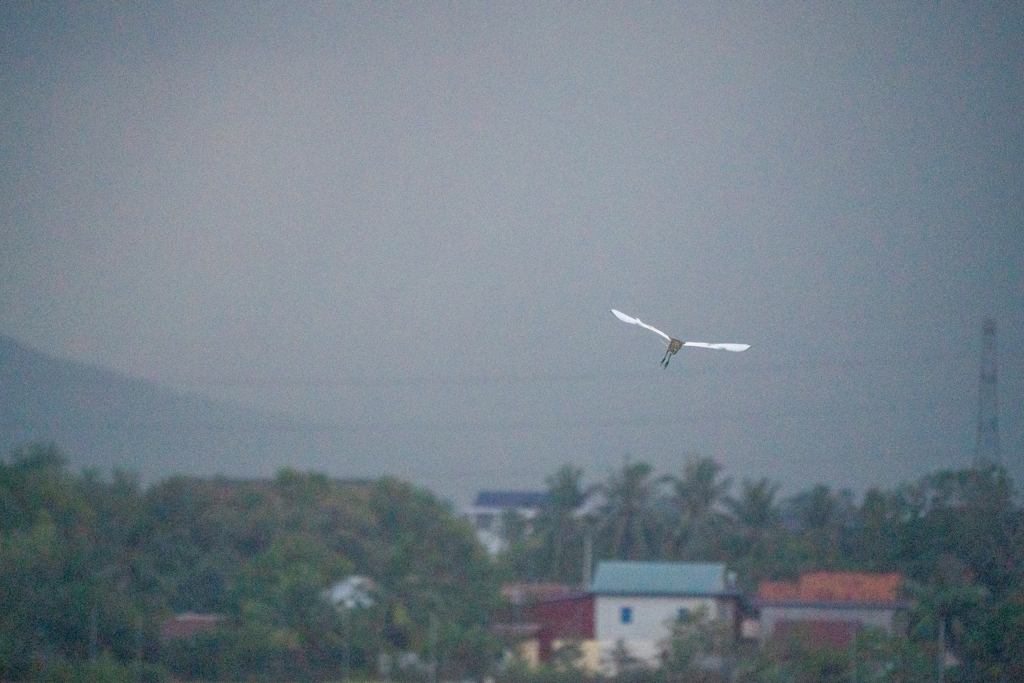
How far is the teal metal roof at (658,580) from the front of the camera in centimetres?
3020

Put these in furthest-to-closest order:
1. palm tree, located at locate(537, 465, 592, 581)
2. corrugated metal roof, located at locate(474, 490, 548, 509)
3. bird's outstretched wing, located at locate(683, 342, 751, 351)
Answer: corrugated metal roof, located at locate(474, 490, 548, 509), palm tree, located at locate(537, 465, 592, 581), bird's outstretched wing, located at locate(683, 342, 751, 351)

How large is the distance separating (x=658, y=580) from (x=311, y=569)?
8.77 meters

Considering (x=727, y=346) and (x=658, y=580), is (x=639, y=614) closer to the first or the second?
(x=658, y=580)

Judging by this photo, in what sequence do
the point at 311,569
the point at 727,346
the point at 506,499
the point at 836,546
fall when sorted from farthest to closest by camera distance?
1. the point at 506,499
2. the point at 836,546
3. the point at 311,569
4. the point at 727,346

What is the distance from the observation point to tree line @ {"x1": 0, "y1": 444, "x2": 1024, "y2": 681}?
26.8m

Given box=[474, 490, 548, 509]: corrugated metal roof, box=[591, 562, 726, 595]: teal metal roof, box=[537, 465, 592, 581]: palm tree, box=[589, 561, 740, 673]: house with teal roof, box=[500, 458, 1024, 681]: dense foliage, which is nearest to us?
box=[500, 458, 1024, 681]: dense foliage

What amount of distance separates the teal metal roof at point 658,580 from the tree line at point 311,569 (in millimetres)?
2548

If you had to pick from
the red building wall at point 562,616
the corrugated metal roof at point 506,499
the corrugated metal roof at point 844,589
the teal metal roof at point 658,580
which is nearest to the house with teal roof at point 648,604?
the teal metal roof at point 658,580

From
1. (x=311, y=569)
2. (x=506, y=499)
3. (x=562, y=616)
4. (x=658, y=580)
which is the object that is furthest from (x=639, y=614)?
(x=506, y=499)

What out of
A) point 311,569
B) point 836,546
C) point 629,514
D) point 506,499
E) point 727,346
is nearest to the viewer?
point 727,346

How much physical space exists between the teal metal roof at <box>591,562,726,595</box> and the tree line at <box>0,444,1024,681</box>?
8.36 feet

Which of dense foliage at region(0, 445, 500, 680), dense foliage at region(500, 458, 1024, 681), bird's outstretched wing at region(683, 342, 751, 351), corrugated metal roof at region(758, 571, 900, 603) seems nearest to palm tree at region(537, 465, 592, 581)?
dense foliage at region(500, 458, 1024, 681)

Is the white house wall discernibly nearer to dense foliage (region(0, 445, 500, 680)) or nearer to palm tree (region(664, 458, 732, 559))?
dense foliage (region(0, 445, 500, 680))

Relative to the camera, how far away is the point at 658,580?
31188 mm
